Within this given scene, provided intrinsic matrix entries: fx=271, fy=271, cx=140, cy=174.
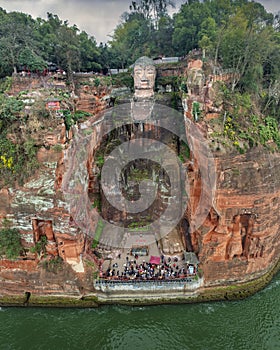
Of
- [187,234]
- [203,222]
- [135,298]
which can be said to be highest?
[203,222]

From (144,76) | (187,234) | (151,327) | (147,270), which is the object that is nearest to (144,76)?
(144,76)

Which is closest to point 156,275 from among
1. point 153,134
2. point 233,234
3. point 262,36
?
point 233,234

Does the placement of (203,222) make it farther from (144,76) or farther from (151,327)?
(144,76)

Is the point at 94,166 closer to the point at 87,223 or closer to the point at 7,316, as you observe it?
the point at 87,223

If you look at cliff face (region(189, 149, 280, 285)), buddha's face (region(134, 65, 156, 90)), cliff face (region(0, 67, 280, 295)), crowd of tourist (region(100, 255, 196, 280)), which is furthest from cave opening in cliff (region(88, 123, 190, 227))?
cliff face (region(189, 149, 280, 285))

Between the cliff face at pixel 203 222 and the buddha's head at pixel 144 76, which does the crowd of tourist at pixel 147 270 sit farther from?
the buddha's head at pixel 144 76

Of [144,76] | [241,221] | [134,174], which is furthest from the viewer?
[144,76]

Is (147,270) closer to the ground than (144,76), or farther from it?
closer to the ground
